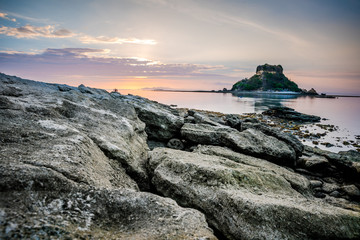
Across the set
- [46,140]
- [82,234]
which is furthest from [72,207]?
[46,140]

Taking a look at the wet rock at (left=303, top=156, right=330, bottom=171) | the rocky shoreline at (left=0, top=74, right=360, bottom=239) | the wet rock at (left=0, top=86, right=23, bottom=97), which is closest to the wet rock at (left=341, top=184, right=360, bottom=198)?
the rocky shoreline at (left=0, top=74, right=360, bottom=239)

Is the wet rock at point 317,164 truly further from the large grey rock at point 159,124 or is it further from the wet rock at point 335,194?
the large grey rock at point 159,124

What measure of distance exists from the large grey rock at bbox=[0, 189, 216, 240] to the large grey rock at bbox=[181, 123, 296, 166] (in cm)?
830

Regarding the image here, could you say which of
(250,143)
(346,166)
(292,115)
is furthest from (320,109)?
(250,143)

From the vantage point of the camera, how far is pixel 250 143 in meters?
12.3

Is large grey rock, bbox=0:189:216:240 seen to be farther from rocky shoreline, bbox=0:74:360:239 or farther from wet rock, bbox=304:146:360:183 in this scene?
wet rock, bbox=304:146:360:183

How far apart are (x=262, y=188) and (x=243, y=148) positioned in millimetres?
4806

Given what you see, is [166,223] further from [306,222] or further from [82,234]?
[306,222]

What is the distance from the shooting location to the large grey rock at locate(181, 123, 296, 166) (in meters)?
11.9

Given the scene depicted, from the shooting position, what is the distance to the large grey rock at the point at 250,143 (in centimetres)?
1192

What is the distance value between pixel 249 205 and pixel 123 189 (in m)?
3.50

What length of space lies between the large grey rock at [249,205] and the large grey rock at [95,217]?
1720 millimetres

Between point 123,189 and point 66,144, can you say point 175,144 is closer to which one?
point 66,144

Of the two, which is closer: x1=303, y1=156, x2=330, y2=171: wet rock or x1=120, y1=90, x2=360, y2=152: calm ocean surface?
x1=303, y1=156, x2=330, y2=171: wet rock
